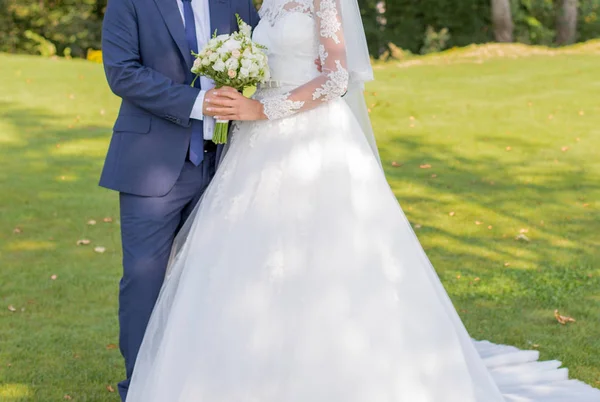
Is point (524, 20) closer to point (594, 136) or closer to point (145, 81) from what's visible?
point (594, 136)

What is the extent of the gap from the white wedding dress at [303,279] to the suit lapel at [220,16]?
0.19 meters

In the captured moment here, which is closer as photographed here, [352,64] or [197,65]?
[197,65]

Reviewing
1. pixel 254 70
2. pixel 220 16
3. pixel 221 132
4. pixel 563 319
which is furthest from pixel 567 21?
pixel 254 70

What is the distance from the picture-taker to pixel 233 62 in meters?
3.99

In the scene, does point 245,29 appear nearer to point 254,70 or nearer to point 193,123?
point 254,70

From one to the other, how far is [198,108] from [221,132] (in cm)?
16

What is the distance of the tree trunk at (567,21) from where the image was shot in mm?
29438

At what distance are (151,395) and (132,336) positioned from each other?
1.91ft

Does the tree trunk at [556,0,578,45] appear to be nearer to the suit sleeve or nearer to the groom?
the groom

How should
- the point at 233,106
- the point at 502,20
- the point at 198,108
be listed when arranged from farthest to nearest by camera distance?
the point at 502,20 < the point at 198,108 < the point at 233,106

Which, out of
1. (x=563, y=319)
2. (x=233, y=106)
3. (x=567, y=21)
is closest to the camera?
(x=233, y=106)

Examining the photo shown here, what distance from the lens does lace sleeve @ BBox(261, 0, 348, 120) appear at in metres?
4.15

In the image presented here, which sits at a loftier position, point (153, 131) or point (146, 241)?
point (153, 131)

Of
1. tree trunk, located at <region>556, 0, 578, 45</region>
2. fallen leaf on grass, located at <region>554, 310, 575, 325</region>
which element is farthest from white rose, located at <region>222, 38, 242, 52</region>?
tree trunk, located at <region>556, 0, 578, 45</region>
